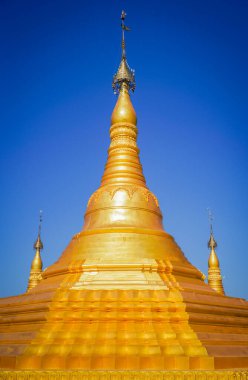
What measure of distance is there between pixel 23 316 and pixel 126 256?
3.11 m

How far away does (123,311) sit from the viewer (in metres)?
8.91

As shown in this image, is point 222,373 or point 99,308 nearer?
point 222,373

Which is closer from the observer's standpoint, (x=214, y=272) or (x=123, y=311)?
(x=123, y=311)

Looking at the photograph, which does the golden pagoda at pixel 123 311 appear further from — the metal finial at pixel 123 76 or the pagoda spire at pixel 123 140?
the metal finial at pixel 123 76

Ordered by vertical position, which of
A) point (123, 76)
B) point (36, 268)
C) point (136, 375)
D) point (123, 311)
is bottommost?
point (136, 375)

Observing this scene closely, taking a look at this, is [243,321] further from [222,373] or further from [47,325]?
[47,325]

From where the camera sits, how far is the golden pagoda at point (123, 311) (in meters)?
7.41

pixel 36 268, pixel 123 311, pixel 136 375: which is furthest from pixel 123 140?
pixel 36 268

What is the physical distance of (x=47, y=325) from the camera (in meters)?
8.84

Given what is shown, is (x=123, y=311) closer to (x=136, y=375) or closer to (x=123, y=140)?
(x=136, y=375)

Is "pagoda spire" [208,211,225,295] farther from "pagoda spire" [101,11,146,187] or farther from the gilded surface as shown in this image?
the gilded surface

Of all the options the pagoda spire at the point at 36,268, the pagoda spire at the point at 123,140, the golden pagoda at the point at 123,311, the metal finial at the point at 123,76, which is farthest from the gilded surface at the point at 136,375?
the pagoda spire at the point at 36,268

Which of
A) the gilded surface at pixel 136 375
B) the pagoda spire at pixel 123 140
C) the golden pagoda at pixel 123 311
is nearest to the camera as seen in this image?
the gilded surface at pixel 136 375

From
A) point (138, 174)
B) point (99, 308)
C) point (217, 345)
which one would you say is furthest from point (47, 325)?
point (138, 174)
